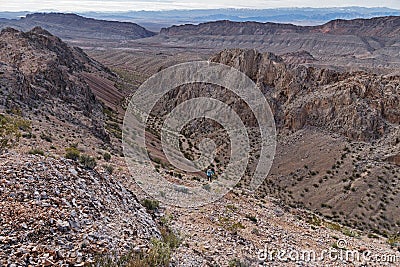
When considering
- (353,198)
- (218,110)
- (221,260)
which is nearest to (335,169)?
(353,198)

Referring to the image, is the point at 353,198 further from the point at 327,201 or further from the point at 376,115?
the point at 376,115

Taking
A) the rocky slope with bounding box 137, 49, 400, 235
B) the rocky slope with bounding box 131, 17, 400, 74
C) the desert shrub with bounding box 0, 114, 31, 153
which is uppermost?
the rocky slope with bounding box 131, 17, 400, 74

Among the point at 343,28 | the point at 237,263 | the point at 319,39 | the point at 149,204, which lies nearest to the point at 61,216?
the point at 149,204

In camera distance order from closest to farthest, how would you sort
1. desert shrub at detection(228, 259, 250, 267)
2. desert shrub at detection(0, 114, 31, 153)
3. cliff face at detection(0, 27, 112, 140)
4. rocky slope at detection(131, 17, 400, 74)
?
desert shrub at detection(228, 259, 250, 267), desert shrub at detection(0, 114, 31, 153), cliff face at detection(0, 27, 112, 140), rocky slope at detection(131, 17, 400, 74)

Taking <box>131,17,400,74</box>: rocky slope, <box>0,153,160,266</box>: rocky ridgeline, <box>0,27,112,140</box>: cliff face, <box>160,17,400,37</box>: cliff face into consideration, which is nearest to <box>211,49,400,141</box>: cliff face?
<box>0,27,112,140</box>: cliff face

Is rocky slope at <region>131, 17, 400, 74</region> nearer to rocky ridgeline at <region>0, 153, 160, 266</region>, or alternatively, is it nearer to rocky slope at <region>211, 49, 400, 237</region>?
rocky slope at <region>211, 49, 400, 237</region>

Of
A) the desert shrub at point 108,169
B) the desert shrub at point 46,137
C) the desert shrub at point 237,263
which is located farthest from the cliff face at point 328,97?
the desert shrub at point 237,263
